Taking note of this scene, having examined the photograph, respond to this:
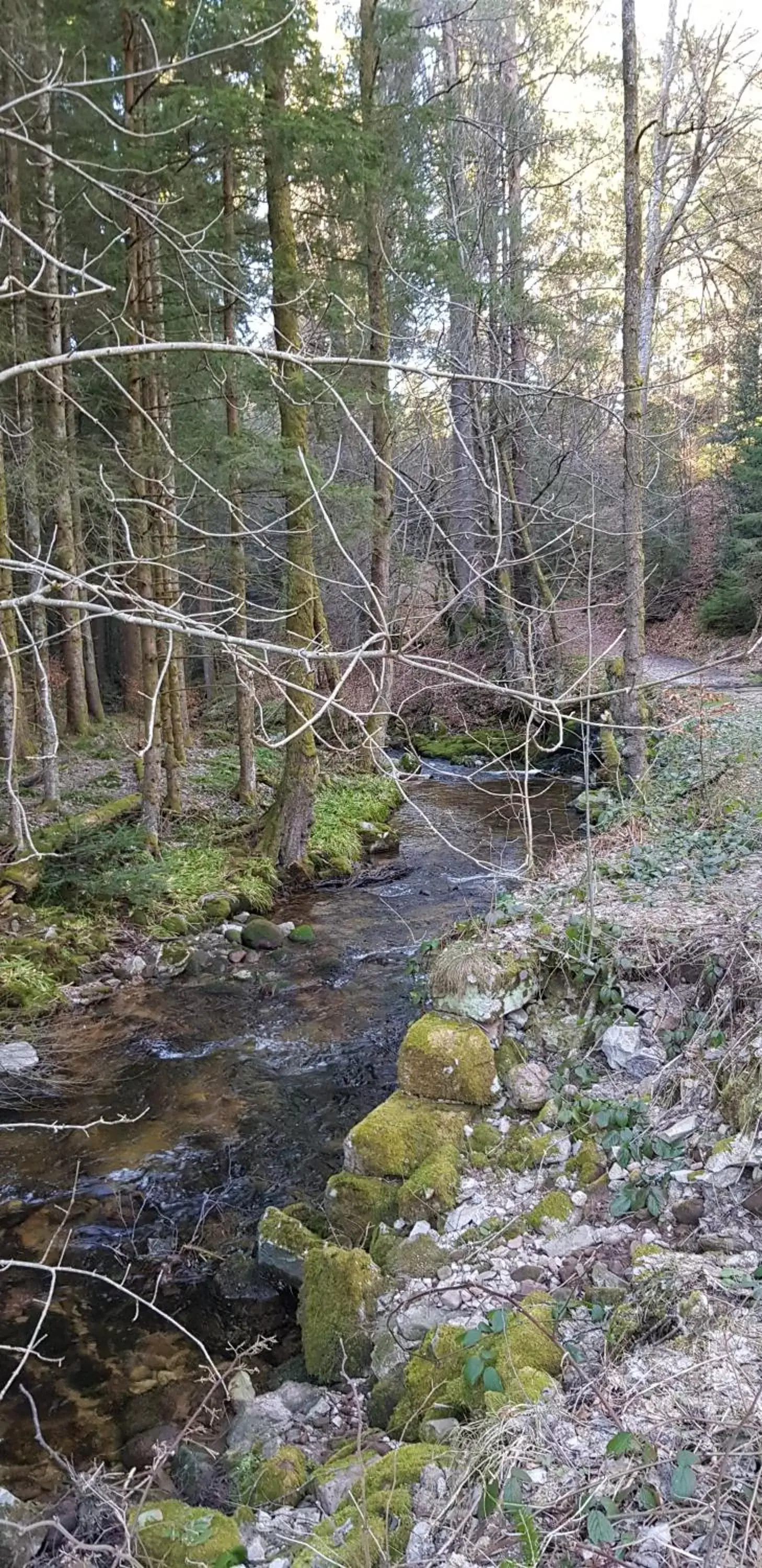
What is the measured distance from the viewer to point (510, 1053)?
4.84 m

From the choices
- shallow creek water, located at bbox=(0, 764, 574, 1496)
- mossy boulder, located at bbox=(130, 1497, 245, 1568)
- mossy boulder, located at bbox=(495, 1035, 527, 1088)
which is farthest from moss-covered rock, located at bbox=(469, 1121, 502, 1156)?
mossy boulder, located at bbox=(130, 1497, 245, 1568)

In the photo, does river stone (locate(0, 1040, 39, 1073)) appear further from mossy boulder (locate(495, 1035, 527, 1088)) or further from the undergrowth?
the undergrowth

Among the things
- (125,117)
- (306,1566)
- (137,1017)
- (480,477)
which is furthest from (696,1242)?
(125,117)

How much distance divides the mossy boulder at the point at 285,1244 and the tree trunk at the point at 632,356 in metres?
5.63

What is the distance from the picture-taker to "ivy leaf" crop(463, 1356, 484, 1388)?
275 cm

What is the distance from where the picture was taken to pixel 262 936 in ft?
27.1

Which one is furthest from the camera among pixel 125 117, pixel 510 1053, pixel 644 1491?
pixel 125 117

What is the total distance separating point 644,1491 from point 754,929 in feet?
8.99

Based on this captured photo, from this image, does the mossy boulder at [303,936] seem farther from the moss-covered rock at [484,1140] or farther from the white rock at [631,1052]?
the white rock at [631,1052]

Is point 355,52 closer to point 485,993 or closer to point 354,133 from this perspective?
point 354,133

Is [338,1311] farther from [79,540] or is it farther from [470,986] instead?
[79,540]

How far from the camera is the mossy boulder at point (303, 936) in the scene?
27.4 ft

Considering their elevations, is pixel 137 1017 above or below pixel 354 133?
below

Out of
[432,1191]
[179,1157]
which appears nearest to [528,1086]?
[432,1191]
